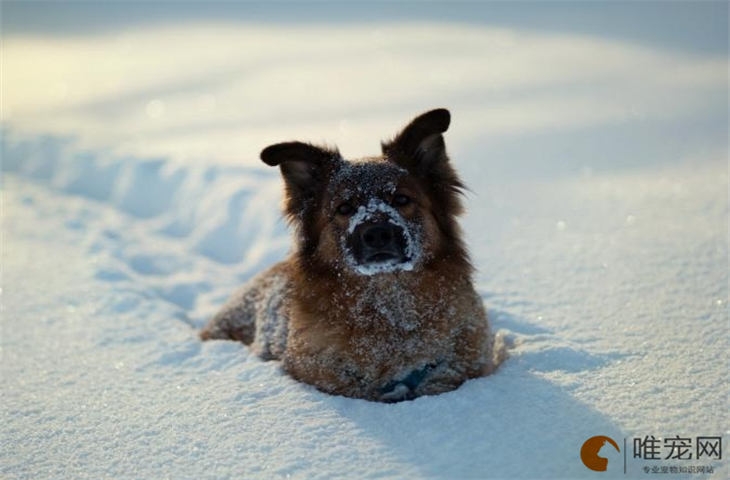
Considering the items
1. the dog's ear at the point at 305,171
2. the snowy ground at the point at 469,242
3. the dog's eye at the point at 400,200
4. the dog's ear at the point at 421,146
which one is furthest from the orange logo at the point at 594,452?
the dog's ear at the point at 305,171

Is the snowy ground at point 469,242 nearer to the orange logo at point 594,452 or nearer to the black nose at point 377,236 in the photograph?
the orange logo at point 594,452

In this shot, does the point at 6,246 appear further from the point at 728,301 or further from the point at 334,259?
the point at 728,301

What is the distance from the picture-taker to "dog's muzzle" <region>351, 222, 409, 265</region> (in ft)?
12.2

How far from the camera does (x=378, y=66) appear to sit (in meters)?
14.8

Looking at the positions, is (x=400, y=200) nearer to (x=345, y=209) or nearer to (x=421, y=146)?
(x=345, y=209)

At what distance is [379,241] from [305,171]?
3.51ft

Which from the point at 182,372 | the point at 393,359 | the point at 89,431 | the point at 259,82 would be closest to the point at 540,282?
the point at 393,359

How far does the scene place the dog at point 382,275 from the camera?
3.84 metres

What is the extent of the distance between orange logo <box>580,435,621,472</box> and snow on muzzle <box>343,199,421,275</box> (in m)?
1.51

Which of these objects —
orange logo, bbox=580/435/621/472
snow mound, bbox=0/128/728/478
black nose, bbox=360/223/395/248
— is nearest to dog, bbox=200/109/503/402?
black nose, bbox=360/223/395/248

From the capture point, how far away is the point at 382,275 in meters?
4.03

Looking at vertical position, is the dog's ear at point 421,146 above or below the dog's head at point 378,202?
above

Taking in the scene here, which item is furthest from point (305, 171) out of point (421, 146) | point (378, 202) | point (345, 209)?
point (421, 146)

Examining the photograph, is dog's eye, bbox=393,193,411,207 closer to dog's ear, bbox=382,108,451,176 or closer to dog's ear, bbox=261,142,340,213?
dog's ear, bbox=382,108,451,176
